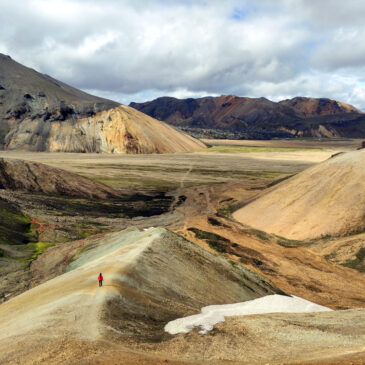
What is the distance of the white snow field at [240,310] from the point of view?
12.0 metres

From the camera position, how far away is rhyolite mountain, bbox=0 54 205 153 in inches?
3976

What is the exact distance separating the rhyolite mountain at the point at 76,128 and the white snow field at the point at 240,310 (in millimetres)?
85537

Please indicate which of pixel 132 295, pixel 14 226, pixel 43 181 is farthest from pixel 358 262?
pixel 43 181

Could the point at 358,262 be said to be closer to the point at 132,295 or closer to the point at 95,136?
the point at 132,295

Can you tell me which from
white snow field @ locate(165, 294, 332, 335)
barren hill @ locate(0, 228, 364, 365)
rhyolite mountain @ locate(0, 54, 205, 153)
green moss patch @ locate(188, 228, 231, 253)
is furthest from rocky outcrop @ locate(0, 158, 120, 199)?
rhyolite mountain @ locate(0, 54, 205, 153)

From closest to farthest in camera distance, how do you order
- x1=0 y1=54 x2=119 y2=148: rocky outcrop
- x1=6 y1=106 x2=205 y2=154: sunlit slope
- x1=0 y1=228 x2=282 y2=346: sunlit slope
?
x1=0 y1=228 x2=282 y2=346: sunlit slope, x1=6 y1=106 x2=205 y2=154: sunlit slope, x1=0 y1=54 x2=119 y2=148: rocky outcrop

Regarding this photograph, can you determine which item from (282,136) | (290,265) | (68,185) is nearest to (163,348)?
(290,265)

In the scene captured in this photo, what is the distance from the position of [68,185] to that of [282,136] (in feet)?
535

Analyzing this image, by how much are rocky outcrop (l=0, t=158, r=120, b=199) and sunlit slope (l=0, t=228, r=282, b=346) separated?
22.3 m

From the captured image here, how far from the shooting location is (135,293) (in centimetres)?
1348

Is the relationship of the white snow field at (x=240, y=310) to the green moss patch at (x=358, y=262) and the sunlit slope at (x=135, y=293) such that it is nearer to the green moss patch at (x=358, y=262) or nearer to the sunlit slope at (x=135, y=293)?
the sunlit slope at (x=135, y=293)

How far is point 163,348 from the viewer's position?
33.2 ft

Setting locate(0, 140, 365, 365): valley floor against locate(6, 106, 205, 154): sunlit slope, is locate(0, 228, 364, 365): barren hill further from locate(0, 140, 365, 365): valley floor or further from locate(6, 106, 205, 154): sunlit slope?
locate(6, 106, 205, 154): sunlit slope

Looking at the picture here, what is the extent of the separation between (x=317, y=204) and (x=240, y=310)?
19384 millimetres
